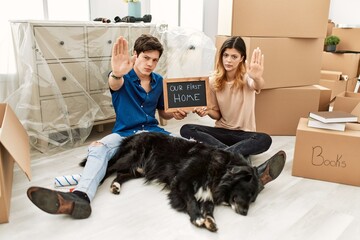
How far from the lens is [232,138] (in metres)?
2.17

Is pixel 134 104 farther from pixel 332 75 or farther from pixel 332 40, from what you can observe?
pixel 332 40

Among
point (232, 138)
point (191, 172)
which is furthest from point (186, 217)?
point (232, 138)

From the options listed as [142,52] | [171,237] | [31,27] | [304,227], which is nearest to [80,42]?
[31,27]

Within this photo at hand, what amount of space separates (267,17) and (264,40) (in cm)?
17

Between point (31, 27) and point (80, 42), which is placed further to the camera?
point (80, 42)

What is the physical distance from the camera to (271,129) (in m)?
2.75

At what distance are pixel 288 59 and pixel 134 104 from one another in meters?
1.37

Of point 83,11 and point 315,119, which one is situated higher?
point 83,11

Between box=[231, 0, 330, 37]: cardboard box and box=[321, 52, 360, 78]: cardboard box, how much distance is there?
1.59 meters

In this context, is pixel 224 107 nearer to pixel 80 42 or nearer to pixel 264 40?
pixel 264 40

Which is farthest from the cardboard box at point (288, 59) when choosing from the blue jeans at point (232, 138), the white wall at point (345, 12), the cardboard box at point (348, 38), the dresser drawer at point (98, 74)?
the white wall at point (345, 12)

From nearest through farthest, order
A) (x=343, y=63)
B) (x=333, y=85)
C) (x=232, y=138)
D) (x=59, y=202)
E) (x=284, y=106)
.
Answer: (x=59, y=202)
(x=232, y=138)
(x=284, y=106)
(x=333, y=85)
(x=343, y=63)

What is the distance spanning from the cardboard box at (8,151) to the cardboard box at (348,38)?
3973mm

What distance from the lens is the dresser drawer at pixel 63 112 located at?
2.25 metres
